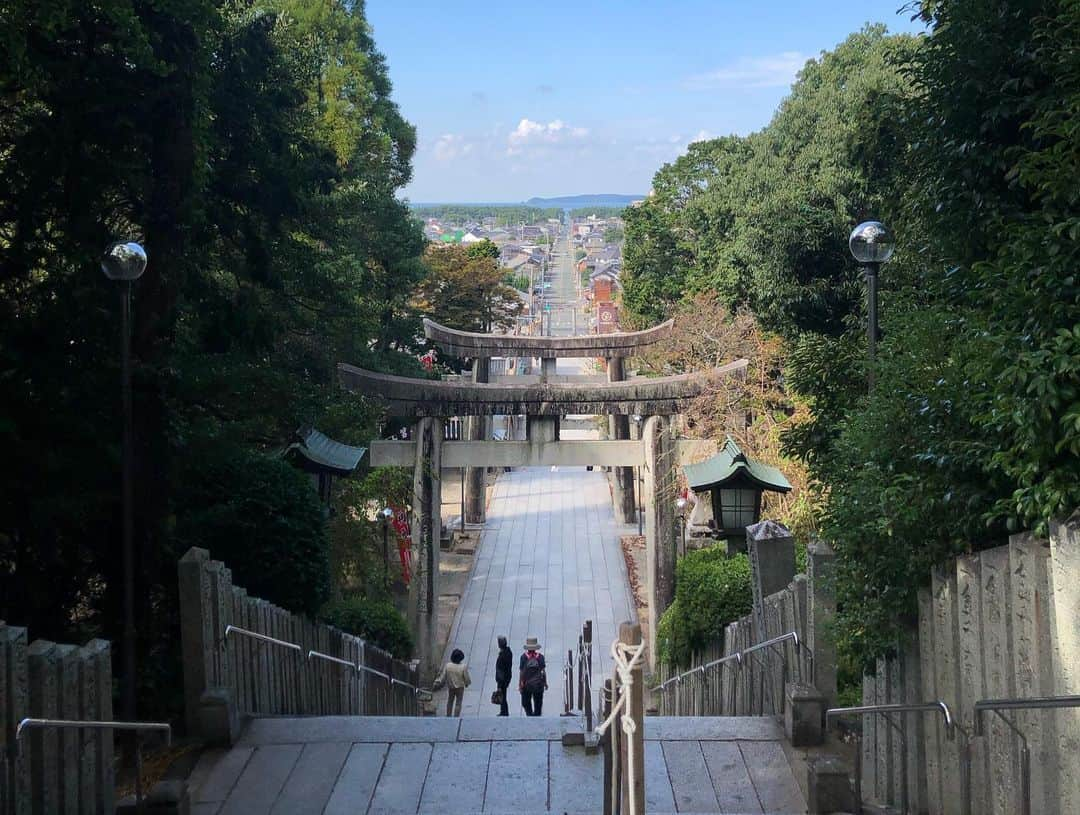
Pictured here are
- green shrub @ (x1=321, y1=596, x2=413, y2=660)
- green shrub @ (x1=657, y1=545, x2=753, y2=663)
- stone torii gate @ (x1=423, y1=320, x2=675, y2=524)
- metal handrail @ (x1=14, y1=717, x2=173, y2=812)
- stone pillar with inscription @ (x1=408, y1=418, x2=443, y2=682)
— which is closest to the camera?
metal handrail @ (x1=14, y1=717, x2=173, y2=812)

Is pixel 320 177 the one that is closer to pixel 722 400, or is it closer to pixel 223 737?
pixel 223 737

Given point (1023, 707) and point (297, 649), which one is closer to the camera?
point (1023, 707)

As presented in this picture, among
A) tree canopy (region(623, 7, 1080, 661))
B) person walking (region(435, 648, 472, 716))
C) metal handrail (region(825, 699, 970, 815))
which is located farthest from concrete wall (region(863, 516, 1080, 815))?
person walking (region(435, 648, 472, 716))

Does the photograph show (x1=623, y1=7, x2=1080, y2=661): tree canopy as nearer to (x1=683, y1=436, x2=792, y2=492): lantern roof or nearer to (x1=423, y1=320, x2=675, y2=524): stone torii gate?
(x1=683, y1=436, x2=792, y2=492): lantern roof

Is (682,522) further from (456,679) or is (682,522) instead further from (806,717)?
(806,717)

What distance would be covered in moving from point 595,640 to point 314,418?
33.5ft

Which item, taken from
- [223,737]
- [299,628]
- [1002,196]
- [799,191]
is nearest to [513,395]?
[799,191]

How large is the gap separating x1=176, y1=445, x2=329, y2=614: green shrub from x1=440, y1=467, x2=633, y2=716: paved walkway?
24.5 ft

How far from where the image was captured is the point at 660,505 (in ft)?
71.4

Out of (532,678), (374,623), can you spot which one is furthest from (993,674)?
(374,623)

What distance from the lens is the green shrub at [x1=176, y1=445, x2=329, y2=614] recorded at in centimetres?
1009

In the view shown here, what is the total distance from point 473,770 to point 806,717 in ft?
7.21

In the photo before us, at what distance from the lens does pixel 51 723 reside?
205 inches

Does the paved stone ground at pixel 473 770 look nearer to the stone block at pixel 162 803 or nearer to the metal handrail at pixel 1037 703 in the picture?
the stone block at pixel 162 803
